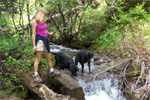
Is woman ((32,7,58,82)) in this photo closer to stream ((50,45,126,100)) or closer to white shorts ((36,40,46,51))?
white shorts ((36,40,46,51))

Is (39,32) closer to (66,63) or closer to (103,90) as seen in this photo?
(66,63)

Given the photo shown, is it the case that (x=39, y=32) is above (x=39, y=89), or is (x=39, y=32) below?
above

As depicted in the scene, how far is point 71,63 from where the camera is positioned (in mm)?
5230

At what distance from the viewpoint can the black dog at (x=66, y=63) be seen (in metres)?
5.24

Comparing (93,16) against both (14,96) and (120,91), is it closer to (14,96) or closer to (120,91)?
(120,91)

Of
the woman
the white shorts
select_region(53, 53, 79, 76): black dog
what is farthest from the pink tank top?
select_region(53, 53, 79, 76): black dog

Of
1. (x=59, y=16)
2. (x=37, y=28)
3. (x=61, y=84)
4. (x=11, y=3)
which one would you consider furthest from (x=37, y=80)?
(x=59, y=16)

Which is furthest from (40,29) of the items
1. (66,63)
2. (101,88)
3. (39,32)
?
(101,88)

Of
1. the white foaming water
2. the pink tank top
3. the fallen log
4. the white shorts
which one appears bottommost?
the white foaming water

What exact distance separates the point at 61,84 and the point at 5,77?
1.89 metres

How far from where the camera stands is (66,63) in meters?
5.34

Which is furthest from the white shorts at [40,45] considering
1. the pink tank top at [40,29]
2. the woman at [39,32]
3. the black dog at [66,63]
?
the black dog at [66,63]

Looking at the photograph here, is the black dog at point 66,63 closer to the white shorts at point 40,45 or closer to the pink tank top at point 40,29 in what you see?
the white shorts at point 40,45

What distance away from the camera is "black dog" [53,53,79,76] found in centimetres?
524
